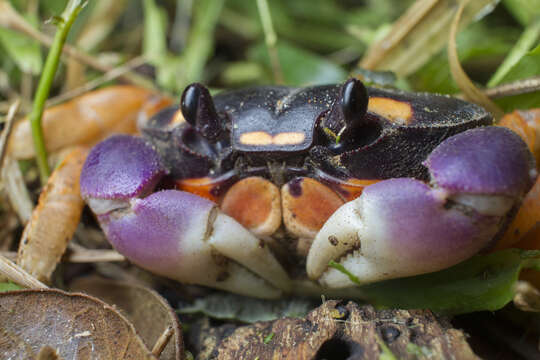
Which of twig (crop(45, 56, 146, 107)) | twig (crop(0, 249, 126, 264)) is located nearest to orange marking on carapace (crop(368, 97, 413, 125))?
twig (crop(0, 249, 126, 264))

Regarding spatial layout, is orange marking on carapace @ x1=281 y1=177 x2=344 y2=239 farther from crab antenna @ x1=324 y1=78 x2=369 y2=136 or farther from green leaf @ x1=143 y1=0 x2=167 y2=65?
green leaf @ x1=143 y1=0 x2=167 y2=65

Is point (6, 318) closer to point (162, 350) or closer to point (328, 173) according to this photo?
point (162, 350)

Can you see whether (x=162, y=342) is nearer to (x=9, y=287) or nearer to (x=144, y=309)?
(x=144, y=309)

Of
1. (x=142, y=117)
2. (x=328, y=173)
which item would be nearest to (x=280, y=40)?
(x=142, y=117)

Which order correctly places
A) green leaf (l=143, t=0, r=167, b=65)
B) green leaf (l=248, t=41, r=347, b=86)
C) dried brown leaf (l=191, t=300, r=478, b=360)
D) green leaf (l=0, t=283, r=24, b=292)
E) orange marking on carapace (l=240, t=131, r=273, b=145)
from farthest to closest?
green leaf (l=143, t=0, r=167, b=65), green leaf (l=248, t=41, r=347, b=86), green leaf (l=0, t=283, r=24, b=292), orange marking on carapace (l=240, t=131, r=273, b=145), dried brown leaf (l=191, t=300, r=478, b=360)

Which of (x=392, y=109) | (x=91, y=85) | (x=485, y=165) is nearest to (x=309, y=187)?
(x=392, y=109)

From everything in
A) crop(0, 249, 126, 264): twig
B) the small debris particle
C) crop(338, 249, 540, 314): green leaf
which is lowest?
crop(0, 249, 126, 264): twig

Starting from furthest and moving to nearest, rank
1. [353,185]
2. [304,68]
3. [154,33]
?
[154,33] < [304,68] < [353,185]
